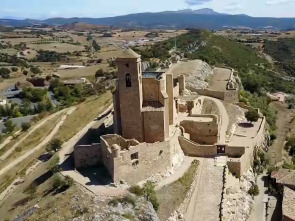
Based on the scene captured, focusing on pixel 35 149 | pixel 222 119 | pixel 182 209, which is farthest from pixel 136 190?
pixel 35 149

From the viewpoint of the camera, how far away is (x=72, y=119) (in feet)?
171

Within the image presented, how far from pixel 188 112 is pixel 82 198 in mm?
17092

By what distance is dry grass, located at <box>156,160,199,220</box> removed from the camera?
28.3 metres

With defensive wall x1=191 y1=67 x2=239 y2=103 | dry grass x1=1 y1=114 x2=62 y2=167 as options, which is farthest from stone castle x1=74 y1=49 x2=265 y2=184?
dry grass x1=1 y1=114 x2=62 y2=167

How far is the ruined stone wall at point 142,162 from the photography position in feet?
95.0

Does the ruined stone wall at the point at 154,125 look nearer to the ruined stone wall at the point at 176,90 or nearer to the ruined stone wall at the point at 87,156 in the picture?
the ruined stone wall at the point at 87,156

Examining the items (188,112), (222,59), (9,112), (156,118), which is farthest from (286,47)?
(156,118)

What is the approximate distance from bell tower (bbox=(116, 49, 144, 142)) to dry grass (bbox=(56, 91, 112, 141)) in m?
12.0

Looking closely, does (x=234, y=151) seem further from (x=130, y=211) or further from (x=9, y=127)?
(x=9, y=127)

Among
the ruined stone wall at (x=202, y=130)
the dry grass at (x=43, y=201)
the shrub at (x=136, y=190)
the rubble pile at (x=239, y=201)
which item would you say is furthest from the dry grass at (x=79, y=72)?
the shrub at (x=136, y=190)

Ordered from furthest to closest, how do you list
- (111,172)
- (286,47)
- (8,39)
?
(8,39) → (286,47) → (111,172)

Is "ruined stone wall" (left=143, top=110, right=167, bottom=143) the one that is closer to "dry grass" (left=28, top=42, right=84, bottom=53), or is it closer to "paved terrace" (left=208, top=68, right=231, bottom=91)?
"paved terrace" (left=208, top=68, right=231, bottom=91)

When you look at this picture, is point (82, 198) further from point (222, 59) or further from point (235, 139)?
point (222, 59)

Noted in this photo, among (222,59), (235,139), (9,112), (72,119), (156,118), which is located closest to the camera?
(156,118)
